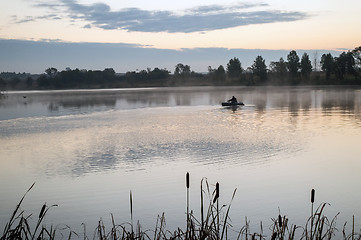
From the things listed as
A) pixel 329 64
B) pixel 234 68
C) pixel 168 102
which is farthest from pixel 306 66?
pixel 168 102

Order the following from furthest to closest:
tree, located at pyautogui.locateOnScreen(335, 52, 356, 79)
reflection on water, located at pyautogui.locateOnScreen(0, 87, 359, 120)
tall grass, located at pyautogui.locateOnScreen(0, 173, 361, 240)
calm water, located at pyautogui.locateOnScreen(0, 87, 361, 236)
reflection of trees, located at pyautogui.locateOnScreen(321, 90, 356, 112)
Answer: tree, located at pyautogui.locateOnScreen(335, 52, 356, 79), reflection on water, located at pyautogui.locateOnScreen(0, 87, 359, 120), reflection of trees, located at pyautogui.locateOnScreen(321, 90, 356, 112), calm water, located at pyautogui.locateOnScreen(0, 87, 361, 236), tall grass, located at pyautogui.locateOnScreen(0, 173, 361, 240)

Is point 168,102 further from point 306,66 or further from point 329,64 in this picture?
point 306,66

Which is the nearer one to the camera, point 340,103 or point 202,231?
point 202,231

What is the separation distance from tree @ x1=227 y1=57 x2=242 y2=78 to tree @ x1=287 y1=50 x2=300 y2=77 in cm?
2018

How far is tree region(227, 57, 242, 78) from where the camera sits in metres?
138

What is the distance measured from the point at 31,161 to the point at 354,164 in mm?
10329

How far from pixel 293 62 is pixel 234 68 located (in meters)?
22.8

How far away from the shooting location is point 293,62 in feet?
396

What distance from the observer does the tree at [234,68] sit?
452 ft

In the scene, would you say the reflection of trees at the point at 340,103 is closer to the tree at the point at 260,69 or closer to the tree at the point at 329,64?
the tree at the point at 329,64

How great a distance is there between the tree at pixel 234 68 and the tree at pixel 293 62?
20.2 metres

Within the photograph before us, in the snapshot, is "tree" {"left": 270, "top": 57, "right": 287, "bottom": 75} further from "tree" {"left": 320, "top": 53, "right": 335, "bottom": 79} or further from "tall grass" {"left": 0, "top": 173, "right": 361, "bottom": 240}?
"tall grass" {"left": 0, "top": 173, "right": 361, "bottom": 240}

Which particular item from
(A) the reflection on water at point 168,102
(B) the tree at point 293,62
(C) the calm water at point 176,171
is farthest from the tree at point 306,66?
(C) the calm water at point 176,171

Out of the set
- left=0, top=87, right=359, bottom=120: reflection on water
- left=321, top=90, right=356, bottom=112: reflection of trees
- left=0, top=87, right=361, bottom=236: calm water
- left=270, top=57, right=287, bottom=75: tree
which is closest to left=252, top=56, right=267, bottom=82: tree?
left=270, top=57, right=287, bottom=75: tree
